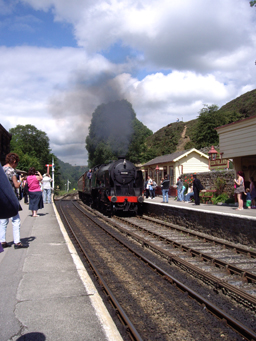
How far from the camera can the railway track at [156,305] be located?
3354 millimetres

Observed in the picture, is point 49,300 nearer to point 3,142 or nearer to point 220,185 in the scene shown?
point 220,185

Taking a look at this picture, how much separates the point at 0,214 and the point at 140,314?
310 cm

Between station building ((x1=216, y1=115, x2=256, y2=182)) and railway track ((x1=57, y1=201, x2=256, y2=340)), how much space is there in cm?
740

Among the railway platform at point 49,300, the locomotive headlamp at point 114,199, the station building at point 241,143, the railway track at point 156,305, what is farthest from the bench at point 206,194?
the railway platform at point 49,300

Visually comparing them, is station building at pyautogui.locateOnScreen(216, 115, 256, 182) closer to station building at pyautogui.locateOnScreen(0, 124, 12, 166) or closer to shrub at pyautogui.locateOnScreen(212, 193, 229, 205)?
shrub at pyautogui.locateOnScreen(212, 193, 229, 205)

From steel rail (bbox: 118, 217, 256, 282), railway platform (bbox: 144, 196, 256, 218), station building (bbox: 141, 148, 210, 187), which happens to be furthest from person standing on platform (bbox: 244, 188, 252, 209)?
station building (bbox: 141, 148, 210, 187)

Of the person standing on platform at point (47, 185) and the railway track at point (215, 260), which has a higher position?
the person standing on platform at point (47, 185)

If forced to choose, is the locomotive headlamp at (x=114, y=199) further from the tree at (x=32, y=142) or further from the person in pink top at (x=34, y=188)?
the tree at (x=32, y=142)

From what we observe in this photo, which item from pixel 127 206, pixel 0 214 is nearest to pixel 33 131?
pixel 127 206

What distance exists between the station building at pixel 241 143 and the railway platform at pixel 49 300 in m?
8.84

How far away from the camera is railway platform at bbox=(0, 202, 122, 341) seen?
9.78ft

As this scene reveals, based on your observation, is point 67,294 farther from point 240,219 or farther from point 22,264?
point 240,219

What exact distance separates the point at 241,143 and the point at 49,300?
10883 mm

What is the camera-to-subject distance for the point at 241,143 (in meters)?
12.7
